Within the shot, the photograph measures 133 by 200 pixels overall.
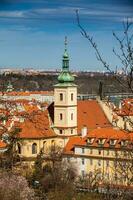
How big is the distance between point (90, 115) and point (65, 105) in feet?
3.41

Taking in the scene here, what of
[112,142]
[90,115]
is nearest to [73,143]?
[112,142]

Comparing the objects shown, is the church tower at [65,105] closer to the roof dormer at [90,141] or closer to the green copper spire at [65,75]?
the green copper spire at [65,75]

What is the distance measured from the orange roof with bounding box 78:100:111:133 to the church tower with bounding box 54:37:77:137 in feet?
1.18

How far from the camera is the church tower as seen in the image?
64.6 feet

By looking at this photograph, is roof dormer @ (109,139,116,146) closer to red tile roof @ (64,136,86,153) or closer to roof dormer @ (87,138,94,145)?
roof dormer @ (87,138,94,145)

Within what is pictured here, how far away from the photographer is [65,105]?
1998 cm

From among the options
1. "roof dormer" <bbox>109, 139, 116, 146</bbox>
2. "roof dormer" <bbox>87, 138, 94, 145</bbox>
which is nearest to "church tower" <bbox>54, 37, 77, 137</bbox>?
"roof dormer" <bbox>87, 138, 94, 145</bbox>

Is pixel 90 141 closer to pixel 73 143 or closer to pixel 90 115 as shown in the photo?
pixel 73 143

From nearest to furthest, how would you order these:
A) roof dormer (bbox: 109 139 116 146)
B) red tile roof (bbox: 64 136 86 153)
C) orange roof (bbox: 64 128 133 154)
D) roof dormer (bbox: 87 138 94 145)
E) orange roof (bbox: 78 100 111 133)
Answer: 1. roof dormer (bbox: 109 139 116 146)
2. orange roof (bbox: 64 128 133 154)
3. roof dormer (bbox: 87 138 94 145)
4. red tile roof (bbox: 64 136 86 153)
5. orange roof (bbox: 78 100 111 133)

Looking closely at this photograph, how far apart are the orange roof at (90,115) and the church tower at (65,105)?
36 centimetres

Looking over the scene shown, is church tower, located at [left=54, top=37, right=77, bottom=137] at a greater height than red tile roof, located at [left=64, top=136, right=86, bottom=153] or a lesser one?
greater

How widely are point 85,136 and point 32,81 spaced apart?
3876cm

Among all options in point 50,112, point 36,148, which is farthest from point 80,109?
point 36,148

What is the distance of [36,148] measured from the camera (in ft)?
61.4
